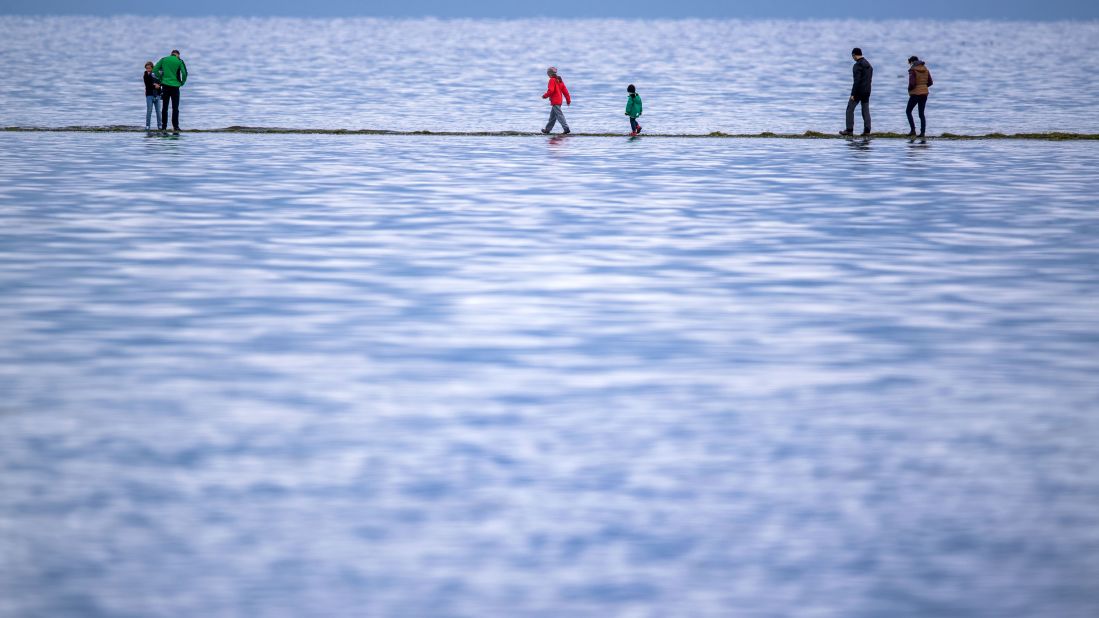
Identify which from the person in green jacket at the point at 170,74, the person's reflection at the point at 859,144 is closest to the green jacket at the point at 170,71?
the person in green jacket at the point at 170,74

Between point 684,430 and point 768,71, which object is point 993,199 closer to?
point 684,430

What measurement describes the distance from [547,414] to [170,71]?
24.7m

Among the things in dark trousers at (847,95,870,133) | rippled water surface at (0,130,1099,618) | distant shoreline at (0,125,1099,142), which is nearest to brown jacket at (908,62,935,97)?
dark trousers at (847,95,870,133)

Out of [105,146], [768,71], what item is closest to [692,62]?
[768,71]

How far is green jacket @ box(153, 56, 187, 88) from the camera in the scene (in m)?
31.6

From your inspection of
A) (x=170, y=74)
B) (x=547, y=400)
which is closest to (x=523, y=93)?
(x=170, y=74)

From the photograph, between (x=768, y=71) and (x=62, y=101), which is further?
(x=768, y=71)

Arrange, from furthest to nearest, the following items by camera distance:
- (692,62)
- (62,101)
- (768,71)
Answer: (692,62) < (768,71) < (62,101)

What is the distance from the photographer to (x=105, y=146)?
29359 millimetres

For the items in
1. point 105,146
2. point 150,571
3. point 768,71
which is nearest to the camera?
point 150,571

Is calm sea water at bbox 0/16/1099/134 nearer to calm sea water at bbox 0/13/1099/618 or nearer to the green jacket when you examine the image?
the green jacket

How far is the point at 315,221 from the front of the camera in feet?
57.9

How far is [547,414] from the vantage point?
8.81 m

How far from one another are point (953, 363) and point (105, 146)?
73.4 ft
